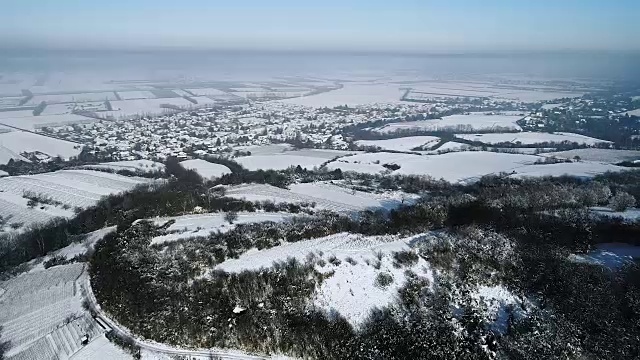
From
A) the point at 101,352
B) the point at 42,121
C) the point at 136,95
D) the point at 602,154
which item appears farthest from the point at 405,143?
the point at 136,95

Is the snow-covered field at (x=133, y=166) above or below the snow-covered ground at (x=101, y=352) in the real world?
below

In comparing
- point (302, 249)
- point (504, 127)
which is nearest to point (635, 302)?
point (302, 249)

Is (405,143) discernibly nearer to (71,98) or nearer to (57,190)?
(57,190)

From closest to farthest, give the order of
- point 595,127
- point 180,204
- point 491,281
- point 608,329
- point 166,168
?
point 608,329 → point 491,281 → point 180,204 → point 166,168 → point 595,127

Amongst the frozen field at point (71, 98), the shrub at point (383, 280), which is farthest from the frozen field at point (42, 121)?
the shrub at point (383, 280)

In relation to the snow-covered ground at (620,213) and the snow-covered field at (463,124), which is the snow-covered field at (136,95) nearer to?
the snow-covered field at (463,124)

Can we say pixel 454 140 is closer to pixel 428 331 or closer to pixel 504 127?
pixel 504 127

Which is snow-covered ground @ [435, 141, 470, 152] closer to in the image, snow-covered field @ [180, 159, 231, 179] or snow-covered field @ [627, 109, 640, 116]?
snow-covered field @ [180, 159, 231, 179]
